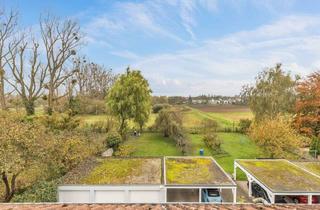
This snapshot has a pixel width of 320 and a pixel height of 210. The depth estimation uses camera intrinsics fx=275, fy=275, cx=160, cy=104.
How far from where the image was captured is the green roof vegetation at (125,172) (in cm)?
1488

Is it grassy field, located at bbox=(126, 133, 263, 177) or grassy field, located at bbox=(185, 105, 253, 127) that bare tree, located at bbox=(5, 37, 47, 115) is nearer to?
grassy field, located at bbox=(126, 133, 263, 177)

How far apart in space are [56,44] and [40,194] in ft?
88.2

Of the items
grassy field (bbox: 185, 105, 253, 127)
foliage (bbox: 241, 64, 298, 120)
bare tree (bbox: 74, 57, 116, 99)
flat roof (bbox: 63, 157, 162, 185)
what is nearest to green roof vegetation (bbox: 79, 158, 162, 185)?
flat roof (bbox: 63, 157, 162, 185)

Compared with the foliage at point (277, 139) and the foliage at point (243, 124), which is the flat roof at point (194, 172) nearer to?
the foliage at point (277, 139)

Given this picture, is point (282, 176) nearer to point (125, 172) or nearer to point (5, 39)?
point (125, 172)

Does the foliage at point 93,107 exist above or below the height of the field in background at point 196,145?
above

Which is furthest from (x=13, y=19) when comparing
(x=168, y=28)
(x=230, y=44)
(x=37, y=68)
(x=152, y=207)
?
(x=152, y=207)

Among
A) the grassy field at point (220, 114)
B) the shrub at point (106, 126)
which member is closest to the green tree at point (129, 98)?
the shrub at point (106, 126)

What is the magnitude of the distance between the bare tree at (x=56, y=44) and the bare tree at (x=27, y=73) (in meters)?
1.21

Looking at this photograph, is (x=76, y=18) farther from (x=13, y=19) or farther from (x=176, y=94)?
(x=176, y=94)

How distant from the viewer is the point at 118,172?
16453 millimetres

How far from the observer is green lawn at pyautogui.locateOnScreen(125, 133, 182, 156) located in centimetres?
2891

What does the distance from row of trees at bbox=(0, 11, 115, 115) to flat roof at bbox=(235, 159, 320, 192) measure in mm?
23547

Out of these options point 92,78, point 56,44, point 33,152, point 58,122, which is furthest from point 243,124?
point 33,152
